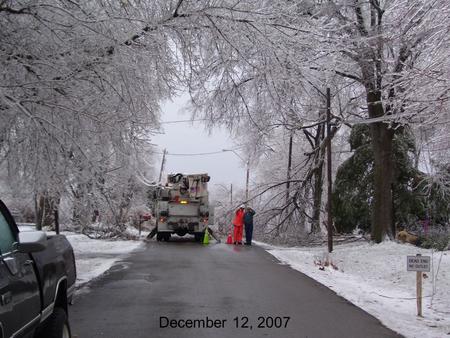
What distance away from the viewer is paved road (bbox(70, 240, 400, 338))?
292 inches

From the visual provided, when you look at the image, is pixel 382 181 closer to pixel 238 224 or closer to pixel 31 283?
pixel 238 224

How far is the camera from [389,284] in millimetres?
13312

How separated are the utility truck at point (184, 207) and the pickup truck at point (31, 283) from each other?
19939mm

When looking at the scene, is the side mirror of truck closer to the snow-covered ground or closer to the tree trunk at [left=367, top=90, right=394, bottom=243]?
the snow-covered ground

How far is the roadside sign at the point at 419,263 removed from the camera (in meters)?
9.15

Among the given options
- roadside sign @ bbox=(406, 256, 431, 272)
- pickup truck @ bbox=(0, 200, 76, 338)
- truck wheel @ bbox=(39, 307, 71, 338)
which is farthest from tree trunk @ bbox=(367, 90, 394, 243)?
truck wheel @ bbox=(39, 307, 71, 338)

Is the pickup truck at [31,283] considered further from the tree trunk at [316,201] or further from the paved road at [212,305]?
the tree trunk at [316,201]

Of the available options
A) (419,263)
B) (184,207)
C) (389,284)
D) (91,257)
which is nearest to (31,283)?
(419,263)

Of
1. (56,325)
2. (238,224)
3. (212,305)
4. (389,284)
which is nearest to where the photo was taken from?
A: (56,325)

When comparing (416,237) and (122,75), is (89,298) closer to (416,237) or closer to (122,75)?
(122,75)

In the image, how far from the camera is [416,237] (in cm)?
2156

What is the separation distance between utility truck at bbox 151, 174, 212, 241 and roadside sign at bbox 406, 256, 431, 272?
1720 centimetres

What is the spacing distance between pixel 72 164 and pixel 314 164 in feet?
70.8

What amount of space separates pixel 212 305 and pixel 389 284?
19.2 ft
